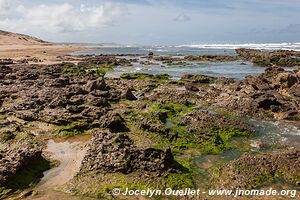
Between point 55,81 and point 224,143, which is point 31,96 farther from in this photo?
point 224,143

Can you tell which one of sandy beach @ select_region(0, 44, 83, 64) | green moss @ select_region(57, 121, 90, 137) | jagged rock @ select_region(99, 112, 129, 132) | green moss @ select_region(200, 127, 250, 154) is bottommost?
green moss @ select_region(200, 127, 250, 154)

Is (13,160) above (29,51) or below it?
below

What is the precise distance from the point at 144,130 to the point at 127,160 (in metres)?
6.22

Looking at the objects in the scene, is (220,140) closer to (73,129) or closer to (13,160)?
(73,129)

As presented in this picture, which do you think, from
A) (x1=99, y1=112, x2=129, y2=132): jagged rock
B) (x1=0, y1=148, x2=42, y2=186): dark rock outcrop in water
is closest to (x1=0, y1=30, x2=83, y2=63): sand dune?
(x1=99, y1=112, x2=129, y2=132): jagged rock

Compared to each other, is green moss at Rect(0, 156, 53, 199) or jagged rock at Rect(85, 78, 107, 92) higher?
jagged rock at Rect(85, 78, 107, 92)

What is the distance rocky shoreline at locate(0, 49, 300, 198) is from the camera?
14758 millimetres

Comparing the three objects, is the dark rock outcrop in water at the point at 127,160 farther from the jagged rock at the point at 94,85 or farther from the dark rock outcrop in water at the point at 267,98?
the jagged rock at the point at 94,85


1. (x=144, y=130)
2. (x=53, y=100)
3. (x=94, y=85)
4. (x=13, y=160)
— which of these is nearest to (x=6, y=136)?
(x=13, y=160)

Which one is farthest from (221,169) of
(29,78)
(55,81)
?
(29,78)

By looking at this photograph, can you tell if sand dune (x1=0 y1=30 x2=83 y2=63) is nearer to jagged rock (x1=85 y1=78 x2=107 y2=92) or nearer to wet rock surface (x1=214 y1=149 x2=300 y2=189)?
jagged rock (x1=85 y1=78 x2=107 y2=92)

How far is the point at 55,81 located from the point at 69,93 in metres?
6.45

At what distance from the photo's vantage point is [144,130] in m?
21.5

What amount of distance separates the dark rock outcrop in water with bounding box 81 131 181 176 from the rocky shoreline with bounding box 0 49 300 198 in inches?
1.6
